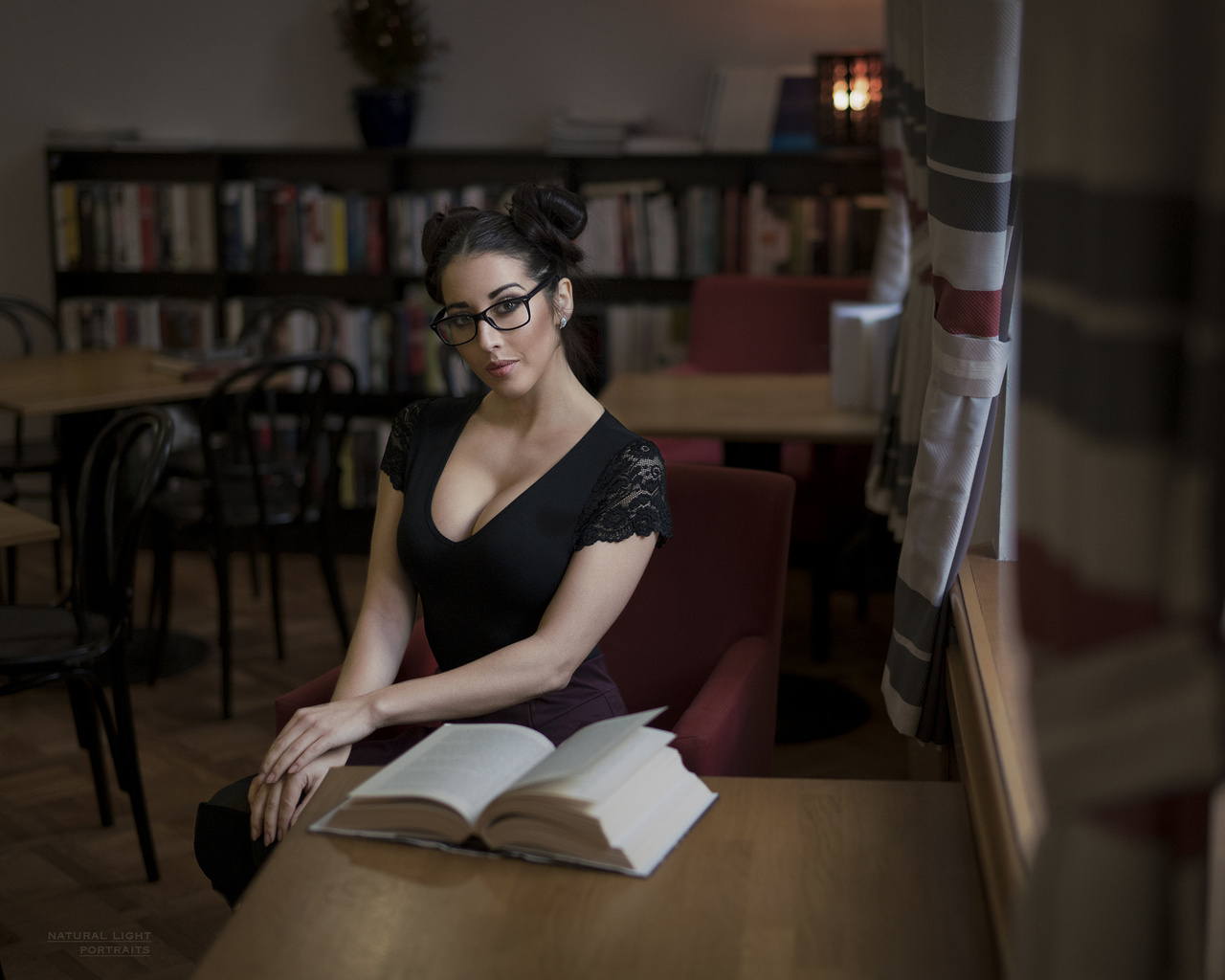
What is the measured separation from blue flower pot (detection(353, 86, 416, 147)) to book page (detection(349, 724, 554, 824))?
Answer: 360 centimetres

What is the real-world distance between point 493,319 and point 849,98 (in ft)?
8.59

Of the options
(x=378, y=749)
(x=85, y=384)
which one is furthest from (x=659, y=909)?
(x=85, y=384)

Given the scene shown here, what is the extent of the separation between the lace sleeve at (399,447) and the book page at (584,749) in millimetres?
638

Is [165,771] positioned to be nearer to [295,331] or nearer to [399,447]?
[399,447]

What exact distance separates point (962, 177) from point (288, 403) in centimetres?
384

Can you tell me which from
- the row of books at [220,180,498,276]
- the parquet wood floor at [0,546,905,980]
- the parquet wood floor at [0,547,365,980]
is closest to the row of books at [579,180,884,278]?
the row of books at [220,180,498,276]

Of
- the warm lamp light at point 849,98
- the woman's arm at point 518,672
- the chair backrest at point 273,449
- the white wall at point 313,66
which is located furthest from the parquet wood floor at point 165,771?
the white wall at point 313,66

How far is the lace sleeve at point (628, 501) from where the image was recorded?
60.9 inches

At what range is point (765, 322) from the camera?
13.6ft

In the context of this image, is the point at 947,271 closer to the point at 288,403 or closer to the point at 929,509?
the point at 929,509

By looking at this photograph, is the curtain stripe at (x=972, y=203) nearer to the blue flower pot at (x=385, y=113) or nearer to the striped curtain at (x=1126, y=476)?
the striped curtain at (x=1126, y=476)

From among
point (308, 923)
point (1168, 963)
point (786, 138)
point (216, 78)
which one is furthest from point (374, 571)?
point (216, 78)

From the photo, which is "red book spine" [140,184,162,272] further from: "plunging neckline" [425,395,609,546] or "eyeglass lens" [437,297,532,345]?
"eyeglass lens" [437,297,532,345]

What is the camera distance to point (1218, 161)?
0.53m
